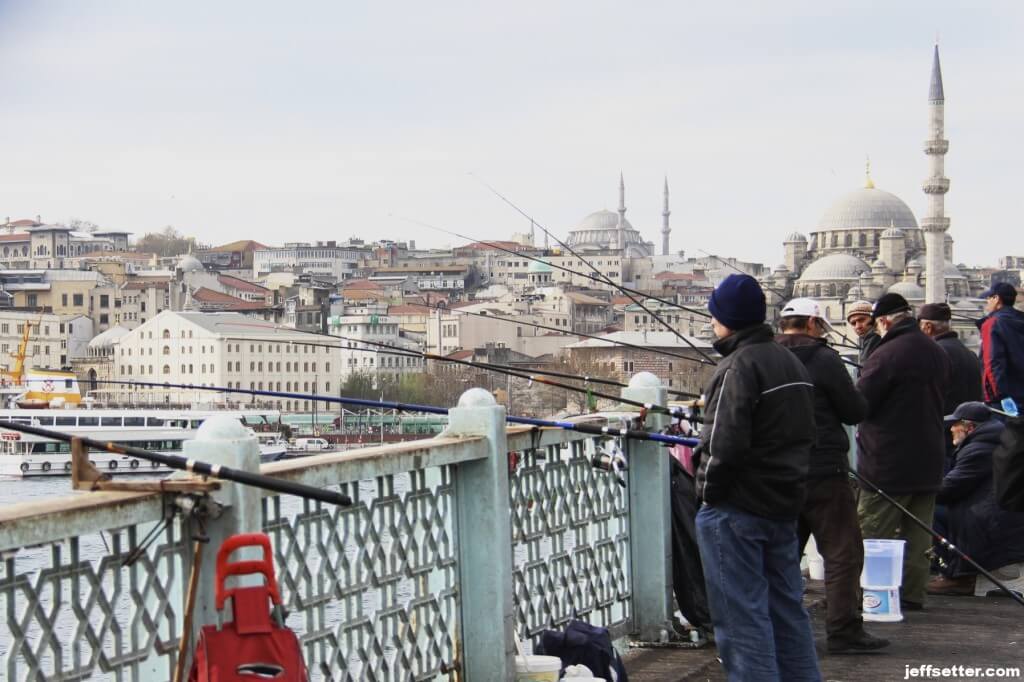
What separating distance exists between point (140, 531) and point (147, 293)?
346ft

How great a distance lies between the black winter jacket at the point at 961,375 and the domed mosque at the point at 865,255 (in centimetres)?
7497

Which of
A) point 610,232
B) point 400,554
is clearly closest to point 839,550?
point 400,554

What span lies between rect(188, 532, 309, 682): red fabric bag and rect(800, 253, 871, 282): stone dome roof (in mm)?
102733

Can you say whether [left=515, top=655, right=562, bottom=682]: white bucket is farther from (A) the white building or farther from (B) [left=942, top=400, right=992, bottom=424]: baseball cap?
(A) the white building

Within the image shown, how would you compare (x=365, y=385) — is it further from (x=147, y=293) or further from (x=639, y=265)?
(x=639, y=265)

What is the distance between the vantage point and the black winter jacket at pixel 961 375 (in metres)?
7.03

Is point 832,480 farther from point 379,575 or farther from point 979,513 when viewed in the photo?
point 379,575

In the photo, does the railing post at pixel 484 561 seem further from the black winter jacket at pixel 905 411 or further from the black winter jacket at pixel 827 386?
the black winter jacket at pixel 905 411

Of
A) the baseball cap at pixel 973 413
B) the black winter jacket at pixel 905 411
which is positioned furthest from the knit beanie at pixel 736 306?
the baseball cap at pixel 973 413

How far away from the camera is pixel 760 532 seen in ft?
12.4

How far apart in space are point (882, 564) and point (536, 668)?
1.93 metres

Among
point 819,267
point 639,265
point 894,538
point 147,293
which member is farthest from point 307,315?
point 894,538

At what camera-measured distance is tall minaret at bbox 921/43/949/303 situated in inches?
2997

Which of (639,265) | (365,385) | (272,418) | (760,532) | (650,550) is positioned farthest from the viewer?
(639,265)
